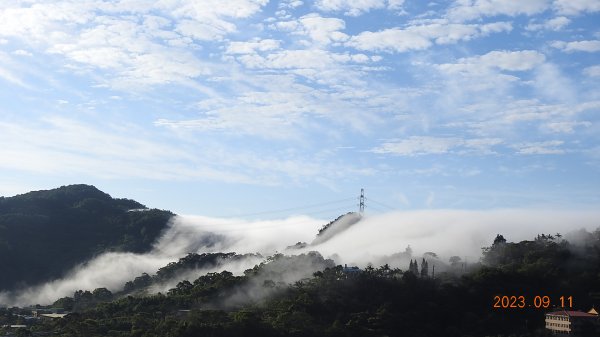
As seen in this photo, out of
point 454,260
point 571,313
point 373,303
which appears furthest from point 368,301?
point 454,260

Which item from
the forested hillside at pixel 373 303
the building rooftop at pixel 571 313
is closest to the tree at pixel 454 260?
the forested hillside at pixel 373 303

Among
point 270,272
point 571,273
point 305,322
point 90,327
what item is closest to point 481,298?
point 571,273

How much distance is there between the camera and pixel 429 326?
88.4 meters

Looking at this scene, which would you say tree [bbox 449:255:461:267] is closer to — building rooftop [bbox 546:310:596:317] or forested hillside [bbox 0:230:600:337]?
forested hillside [bbox 0:230:600:337]

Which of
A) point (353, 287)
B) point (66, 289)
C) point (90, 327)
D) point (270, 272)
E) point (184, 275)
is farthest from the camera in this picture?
point (66, 289)

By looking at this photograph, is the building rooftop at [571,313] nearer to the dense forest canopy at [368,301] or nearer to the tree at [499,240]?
the dense forest canopy at [368,301]

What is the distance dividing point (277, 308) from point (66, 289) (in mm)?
96572

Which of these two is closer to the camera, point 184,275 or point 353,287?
point 353,287

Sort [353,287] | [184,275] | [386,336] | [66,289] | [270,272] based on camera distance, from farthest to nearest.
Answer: [66,289], [184,275], [270,272], [353,287], [386,336]

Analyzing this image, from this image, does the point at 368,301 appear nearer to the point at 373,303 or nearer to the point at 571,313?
the point at 373,303

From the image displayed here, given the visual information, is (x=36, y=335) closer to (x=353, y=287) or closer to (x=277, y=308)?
(x=277, y=308)

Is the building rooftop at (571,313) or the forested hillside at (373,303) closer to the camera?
the forested hillside at (373,303)

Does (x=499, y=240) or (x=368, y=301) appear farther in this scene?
(x=499, y=240)

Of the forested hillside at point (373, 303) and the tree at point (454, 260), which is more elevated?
the tree at point (454, 260)
